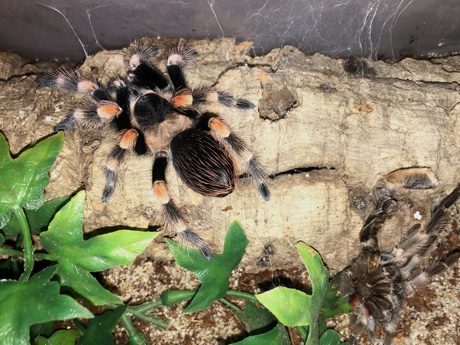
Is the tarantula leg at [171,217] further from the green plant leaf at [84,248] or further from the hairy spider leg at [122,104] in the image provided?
the green plant leaf at [84,248]

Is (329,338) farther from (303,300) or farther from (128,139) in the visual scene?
(128,139)

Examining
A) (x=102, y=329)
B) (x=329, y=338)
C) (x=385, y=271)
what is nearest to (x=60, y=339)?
(x=102, y=329)

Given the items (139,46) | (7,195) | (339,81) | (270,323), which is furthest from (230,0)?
(270,323)

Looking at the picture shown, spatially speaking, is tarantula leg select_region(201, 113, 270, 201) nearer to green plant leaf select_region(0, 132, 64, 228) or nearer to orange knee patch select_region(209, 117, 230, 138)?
orange knee patch select_region(209, 117, 230, 138)

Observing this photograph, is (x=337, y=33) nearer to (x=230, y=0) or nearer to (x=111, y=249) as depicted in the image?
(x=230, y=0)

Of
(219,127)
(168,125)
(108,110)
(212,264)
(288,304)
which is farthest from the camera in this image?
Answer: (168,125)

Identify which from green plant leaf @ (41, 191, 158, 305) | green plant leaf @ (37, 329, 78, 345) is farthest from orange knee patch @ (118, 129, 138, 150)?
green plant leaf @ (37, 329, 78, 345)
